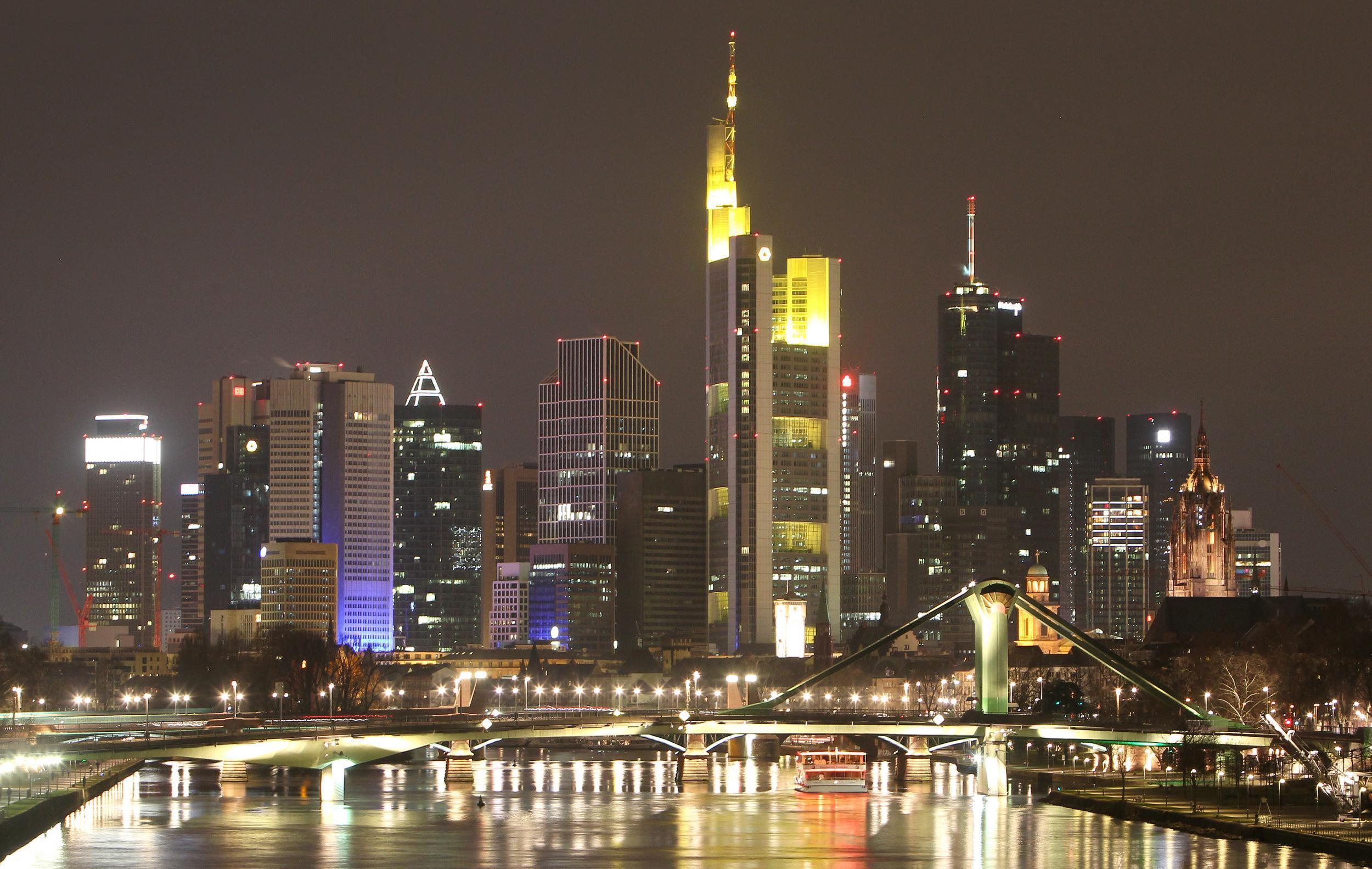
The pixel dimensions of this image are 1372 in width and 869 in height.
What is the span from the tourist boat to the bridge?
7.11 ft

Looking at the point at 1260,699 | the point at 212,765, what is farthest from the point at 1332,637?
the point at 212,765

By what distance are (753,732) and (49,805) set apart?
55292 millimetres

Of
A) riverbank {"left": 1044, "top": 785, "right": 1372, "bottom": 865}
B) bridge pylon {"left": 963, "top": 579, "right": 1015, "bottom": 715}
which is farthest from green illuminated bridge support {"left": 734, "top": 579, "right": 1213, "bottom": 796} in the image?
riverbank {"left": 1044, "top": 785, "right": 1372, "bottom": 865}

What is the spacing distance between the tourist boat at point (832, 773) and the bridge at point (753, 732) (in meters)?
2.17

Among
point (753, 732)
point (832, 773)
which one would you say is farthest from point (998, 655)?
point (753, 732)

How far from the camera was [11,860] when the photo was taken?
94750 mm

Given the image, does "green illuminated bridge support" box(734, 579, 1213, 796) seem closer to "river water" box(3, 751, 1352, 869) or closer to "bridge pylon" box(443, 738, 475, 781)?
"river water" box(3, 751, 1352, 869)

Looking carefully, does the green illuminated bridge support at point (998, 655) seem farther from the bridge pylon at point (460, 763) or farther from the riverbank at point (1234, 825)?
the bridge pylon at point (460, 763)

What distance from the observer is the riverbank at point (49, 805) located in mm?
101188

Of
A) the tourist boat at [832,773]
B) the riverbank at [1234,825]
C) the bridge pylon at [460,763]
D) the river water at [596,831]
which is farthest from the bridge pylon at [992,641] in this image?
the bridge pylon at [460,763]

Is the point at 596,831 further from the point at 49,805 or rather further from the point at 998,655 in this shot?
the point at 998,655

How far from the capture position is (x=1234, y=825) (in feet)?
349

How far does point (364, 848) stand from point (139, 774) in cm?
7440

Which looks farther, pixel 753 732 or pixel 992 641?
pixel 992 641
